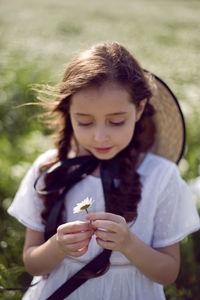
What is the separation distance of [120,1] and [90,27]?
13155 mm

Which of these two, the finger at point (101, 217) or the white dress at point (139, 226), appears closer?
the finger at point (101, 217)

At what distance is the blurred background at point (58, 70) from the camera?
7.84 ft

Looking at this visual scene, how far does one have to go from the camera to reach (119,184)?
182 cm

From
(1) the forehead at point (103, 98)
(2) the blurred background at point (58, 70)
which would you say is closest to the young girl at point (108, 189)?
(1) the forehead at point (103, 98)

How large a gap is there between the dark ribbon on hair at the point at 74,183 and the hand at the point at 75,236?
296 mm

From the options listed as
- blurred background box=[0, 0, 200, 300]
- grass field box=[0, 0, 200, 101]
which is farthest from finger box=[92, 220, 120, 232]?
grass field box=[0, 0, 200, 101]

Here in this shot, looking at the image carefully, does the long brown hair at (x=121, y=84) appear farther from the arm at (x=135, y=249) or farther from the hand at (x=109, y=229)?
the hand at (x=109, y=229)

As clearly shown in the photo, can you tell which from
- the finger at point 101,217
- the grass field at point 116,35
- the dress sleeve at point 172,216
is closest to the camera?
the finger at point 101,217

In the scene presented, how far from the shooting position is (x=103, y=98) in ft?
5.06

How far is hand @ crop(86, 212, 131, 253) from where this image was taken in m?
1.33

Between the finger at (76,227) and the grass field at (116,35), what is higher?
the finger at (76,227)

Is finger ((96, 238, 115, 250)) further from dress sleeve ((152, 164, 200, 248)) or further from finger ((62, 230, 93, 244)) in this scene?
dress sleeve ((152, 164, 200, 248))

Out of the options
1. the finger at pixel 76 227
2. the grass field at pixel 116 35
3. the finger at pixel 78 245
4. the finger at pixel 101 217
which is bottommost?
the grass field at pixel 116 35

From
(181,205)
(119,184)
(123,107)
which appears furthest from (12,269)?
(123,107)
